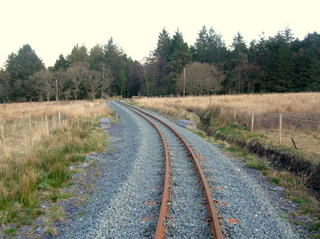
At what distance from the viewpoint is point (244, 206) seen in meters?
5.33

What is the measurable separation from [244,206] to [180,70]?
6178 centimetres

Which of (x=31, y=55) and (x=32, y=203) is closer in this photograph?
(x=32, y=203)

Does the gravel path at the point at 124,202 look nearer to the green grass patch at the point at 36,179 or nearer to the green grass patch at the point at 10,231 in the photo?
the green grass patch at the point at 10,231

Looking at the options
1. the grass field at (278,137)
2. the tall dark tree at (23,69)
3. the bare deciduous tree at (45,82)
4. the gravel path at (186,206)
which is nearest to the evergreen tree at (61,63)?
the tall dark tree at (23,69)

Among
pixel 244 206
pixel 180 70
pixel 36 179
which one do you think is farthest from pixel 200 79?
pixel 244 206

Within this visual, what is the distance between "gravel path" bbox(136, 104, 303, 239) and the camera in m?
4.36

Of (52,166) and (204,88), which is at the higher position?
(204,88)

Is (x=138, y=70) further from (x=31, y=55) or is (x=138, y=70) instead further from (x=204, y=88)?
(x=204, y=88)

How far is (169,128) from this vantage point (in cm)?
1619

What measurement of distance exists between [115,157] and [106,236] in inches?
224

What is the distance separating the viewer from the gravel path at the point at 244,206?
4355mm

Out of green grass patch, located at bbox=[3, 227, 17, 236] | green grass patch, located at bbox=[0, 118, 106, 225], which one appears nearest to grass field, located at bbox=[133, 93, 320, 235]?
green grass patch, located at bbox=[3, 227, 17, 236]

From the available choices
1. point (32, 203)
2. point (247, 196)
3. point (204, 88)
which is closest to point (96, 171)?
point (32, 203)

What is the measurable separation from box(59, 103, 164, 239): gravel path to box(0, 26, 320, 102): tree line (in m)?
41.3
